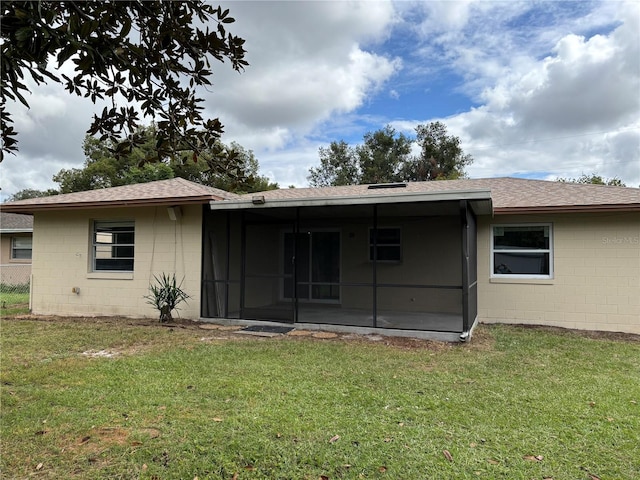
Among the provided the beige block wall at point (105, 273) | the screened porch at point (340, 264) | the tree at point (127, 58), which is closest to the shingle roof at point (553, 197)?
the screened porch at point (340, 264)

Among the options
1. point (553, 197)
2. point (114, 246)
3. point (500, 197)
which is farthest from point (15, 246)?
point (553, 197)

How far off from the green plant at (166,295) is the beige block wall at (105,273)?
145 millimetres

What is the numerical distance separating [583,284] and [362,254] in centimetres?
506

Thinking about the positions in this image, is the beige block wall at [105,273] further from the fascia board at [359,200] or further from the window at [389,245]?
the window at [389,245]

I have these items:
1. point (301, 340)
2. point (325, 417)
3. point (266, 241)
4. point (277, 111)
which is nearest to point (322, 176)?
point (277, 111)

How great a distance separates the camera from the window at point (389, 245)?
10.5 m

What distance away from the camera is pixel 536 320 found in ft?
28.1

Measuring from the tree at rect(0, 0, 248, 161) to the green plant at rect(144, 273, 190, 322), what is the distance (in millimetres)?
6642

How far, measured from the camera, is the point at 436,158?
2983cm

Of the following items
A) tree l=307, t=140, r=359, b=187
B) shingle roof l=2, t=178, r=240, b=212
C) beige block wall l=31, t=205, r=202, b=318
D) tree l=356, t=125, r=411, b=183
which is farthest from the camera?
tree l=307, t=140, r=359, b=187

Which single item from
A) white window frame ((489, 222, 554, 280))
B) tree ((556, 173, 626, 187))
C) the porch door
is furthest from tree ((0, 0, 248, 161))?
tree ((556, 173, 626, 187))

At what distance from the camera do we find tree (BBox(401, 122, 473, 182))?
29.4 meters

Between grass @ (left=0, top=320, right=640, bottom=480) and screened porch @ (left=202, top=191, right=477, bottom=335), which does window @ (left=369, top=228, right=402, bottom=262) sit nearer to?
screened porch @ (left=202, top=191, right=477, bottom=335)

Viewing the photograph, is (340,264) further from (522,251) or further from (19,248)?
(19,248)
